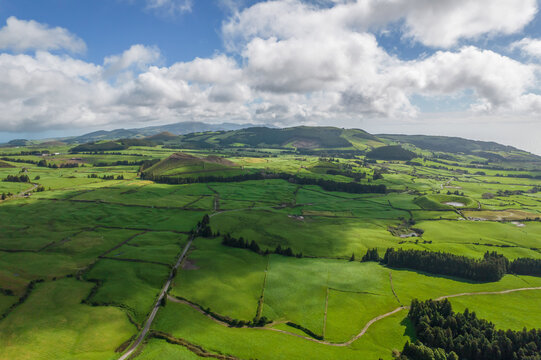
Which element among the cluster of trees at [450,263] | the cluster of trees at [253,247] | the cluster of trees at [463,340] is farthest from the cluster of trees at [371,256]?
the cluster of trees at [463,340]

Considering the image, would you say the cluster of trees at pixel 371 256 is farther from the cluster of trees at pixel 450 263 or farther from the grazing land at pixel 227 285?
the cluster of trees at pixel 450 263

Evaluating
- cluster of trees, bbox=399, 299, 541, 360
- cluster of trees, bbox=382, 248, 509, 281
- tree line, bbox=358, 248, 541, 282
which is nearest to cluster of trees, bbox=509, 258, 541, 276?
tree line, bbox=358, 248, 541, 282

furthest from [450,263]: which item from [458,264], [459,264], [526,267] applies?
[526,267]

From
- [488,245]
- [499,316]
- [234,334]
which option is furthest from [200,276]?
[488,245]

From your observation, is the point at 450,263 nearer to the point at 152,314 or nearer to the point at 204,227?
the point at 204,227

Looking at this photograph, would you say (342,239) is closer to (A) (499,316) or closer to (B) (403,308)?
(B) (403,308)

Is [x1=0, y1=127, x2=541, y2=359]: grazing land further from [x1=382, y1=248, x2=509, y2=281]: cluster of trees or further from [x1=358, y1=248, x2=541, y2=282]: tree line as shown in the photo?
[x1=382, y1=248, x2=509, y2=281]: cluster of trees
